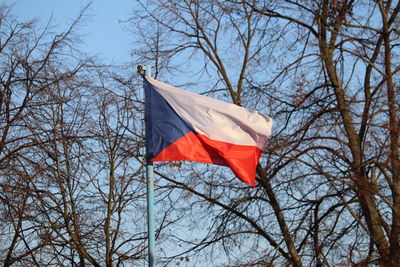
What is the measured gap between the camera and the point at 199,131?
11.1 metres

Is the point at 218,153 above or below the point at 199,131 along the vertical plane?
below

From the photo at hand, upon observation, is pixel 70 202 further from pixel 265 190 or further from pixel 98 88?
pixel 265 190

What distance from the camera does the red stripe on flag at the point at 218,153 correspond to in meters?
10.8

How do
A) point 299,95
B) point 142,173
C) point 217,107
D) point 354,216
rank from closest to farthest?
point 217,107
point 354,216
point 299,95
point 142,173

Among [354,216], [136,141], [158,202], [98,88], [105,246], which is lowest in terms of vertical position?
[354,216]

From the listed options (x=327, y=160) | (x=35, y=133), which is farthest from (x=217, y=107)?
(x=35, y=133)

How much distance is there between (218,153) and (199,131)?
0.45 m

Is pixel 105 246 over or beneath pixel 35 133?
beneath

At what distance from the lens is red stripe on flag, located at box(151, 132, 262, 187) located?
425 inches

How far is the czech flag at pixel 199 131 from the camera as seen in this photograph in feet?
35.3

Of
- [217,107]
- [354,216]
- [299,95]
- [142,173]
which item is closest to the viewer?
[217,107]

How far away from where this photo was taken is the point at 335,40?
14406 mm

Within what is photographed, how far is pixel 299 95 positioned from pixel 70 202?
482 cm

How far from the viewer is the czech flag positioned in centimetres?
1077
